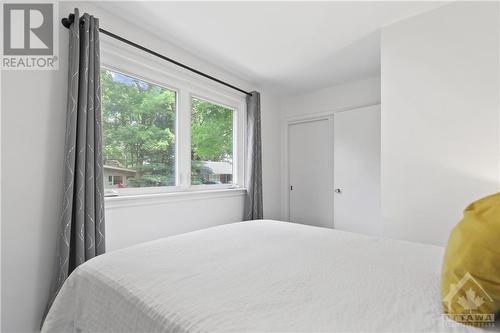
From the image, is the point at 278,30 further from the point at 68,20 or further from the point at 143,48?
the point at 68,20

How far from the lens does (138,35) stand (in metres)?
2.16

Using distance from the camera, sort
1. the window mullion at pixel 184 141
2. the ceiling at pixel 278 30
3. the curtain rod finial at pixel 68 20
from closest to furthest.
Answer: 1. the curtain rod finial at pixel 68 20
2. the ceiling at pixel 278 30
3. the window mullion at pixel 184 141

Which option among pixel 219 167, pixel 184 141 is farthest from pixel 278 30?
pixel 219 167

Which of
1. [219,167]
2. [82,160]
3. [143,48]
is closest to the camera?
[82,160]

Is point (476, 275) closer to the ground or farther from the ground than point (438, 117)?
closer to the ground

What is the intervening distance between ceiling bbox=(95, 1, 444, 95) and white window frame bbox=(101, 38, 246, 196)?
10.0 inches

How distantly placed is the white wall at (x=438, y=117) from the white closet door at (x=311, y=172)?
1.53 metres

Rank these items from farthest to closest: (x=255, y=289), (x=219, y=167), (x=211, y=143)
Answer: (x=219, y=167)
(x=211, y=143)
(x=255, y=289)

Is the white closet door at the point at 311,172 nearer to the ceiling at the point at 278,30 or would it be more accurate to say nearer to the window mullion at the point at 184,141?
the ceiling at the point at 278,30

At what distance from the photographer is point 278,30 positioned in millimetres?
2168

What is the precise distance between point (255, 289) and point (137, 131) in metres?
1.89

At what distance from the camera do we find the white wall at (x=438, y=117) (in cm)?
170

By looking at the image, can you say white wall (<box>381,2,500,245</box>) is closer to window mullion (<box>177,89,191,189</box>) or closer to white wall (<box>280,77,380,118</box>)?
white wall (<box>280,77,380,118</box>)

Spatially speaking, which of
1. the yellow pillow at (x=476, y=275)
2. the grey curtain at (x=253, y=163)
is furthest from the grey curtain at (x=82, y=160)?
the yellow pillow at (x=476, y=275)
